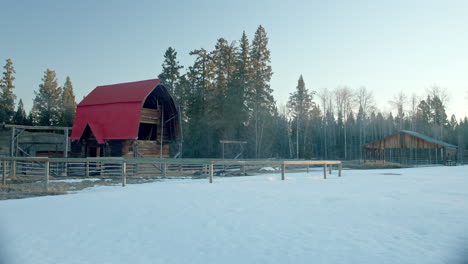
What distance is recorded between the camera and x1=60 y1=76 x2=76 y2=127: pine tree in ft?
154

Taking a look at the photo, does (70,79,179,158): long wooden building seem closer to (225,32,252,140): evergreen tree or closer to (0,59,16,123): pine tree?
(225,32,252,140): evergreen tree

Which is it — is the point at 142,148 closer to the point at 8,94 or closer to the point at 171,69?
the point at 171,69

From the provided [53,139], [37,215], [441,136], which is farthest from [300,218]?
[441,136]

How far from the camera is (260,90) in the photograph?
45219 mm

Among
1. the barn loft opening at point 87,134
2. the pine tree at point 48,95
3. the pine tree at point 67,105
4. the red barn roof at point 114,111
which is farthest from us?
the pine tree at point 48,95

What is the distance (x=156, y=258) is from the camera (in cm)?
418

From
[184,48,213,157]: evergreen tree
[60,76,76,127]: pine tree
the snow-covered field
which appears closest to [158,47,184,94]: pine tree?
[184,48,213,157]: evergreen tree

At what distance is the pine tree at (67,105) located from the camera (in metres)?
47.0

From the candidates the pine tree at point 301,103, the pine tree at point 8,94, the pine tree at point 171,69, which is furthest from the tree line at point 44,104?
the pine tree at point 301,103

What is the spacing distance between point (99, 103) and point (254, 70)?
25345 millimetres

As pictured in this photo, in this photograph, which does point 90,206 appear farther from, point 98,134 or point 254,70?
point 254,70

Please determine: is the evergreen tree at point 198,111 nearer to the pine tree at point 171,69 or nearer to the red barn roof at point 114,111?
the pine tree at point 171,69

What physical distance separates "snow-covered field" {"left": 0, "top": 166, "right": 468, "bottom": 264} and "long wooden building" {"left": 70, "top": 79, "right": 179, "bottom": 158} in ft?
52.9

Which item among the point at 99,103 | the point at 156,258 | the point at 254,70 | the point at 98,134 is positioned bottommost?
the point at 156,258
